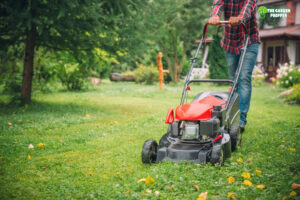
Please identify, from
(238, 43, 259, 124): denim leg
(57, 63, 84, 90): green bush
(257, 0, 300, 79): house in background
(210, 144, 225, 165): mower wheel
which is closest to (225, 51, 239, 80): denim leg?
(238, 43, 259, 124): denim leg

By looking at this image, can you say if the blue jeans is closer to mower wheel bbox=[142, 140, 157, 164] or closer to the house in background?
mower wheel bbox=[142, 140, 157, 164]

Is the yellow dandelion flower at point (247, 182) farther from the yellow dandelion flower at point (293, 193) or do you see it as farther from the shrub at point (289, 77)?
the shrub at point (289, 77)

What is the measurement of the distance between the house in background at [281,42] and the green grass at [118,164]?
13068mm

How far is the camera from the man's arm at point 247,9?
3.90 metres

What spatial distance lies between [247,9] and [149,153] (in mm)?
2237

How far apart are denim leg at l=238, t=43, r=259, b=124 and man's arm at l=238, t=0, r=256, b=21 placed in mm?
509

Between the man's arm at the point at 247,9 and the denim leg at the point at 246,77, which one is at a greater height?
the man's arm at the point at 247,9

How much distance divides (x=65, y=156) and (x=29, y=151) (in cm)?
50

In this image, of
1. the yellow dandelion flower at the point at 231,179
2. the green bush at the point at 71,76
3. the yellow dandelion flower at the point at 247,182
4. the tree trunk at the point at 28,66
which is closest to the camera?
the yellow dandelion flower at the point at 247,182

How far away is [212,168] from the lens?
2.82 metres

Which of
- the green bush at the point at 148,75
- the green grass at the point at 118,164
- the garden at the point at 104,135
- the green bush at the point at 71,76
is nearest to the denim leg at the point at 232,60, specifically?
the garden at the point at 104,135

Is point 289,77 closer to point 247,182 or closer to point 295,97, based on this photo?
point 295,97

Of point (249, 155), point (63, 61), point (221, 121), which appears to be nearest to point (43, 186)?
point (221, 121)

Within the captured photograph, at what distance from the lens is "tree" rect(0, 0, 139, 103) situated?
5.60m
